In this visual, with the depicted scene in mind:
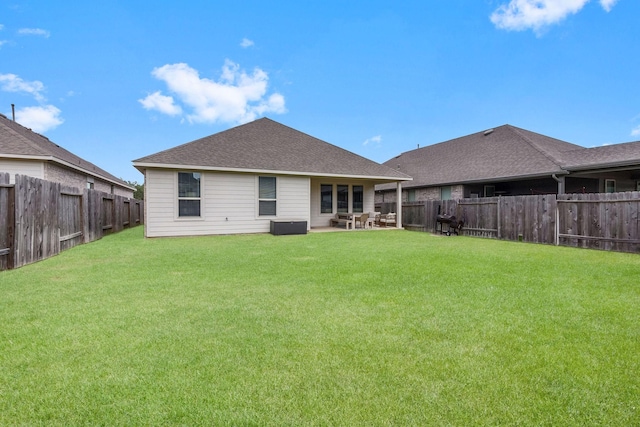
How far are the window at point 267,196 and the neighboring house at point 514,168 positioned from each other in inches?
408

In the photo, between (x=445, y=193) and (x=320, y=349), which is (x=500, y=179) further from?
(x=320, y=349)

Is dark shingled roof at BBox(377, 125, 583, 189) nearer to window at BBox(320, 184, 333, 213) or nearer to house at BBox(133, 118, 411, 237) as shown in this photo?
house at BBox(133, 118, 411, 237)

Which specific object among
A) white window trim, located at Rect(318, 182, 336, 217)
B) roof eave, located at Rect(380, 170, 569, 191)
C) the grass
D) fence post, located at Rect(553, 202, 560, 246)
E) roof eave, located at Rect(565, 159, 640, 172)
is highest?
roof eave, located at Rect(565, 159, 640, 172)

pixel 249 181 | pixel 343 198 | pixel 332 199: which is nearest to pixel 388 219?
pixel 343 198

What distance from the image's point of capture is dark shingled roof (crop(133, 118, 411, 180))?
12.6 metres

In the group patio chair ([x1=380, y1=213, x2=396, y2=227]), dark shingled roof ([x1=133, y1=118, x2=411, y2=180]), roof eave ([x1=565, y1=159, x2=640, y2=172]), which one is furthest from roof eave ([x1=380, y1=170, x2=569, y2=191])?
patio chair ([x1=380, y1=213, x2=396, y2=227])

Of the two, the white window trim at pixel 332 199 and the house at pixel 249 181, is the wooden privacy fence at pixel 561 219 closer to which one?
the house at pixel 249 181

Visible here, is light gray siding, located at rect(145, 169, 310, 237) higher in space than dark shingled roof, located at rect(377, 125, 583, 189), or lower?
lower

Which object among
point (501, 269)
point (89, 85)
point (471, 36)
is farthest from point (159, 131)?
point (501, 269)

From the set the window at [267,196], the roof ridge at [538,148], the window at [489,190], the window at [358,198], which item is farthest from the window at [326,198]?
the roof ridge at [538,148]

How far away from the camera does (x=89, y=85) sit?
53.1ft

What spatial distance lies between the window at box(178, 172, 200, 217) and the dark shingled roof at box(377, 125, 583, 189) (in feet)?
44.3

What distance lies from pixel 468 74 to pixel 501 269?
631 inches

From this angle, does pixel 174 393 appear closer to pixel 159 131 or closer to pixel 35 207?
pixel 35 207
